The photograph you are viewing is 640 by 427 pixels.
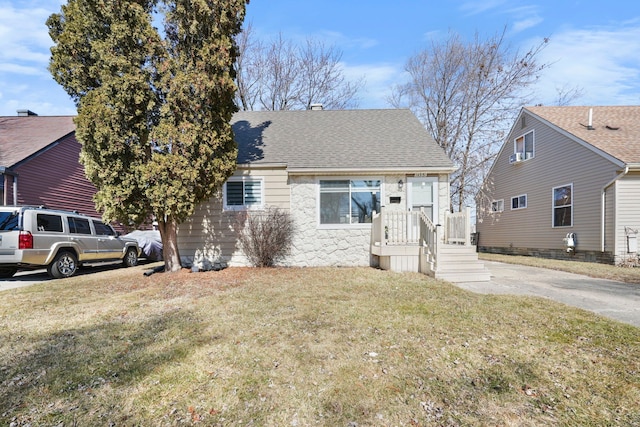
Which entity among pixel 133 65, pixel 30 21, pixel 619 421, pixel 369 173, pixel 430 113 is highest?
pixel 430 113

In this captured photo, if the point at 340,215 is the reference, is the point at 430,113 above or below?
above

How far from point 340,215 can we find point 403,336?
5.80m

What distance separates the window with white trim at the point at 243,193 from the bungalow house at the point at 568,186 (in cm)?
1121

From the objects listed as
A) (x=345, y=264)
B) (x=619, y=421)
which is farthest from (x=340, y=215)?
(x=619, y=421)

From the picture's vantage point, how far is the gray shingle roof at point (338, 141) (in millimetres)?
9148

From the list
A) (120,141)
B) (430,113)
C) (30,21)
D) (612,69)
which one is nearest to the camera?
(120,141)

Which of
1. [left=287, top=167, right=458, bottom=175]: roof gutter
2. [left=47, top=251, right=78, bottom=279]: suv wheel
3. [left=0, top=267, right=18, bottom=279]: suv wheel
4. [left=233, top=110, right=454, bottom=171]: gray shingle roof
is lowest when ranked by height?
[left=0, top=267, right=18, bottom=279]: suv wheel

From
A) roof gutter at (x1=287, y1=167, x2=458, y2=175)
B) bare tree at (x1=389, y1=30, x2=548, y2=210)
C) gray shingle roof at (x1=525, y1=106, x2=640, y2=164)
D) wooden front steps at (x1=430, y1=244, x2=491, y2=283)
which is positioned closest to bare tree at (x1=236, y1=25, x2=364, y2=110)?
bare tree at (x1=389, y1=30, x2=548, y2=210)

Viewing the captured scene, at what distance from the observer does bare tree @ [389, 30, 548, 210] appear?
16266 mm

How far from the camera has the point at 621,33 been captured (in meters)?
12.0

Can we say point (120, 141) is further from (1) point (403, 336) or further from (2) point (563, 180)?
(2) point (563, 180)

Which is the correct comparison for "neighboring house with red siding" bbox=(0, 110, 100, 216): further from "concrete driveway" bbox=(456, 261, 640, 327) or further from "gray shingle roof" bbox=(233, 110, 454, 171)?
"concrete driveway" bbox=(456, 261, 640, 327)

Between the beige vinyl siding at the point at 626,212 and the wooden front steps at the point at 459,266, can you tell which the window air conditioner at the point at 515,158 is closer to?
the beige vinyl siding at the point at 626,212

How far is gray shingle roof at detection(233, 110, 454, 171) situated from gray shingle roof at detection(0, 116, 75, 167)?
7.20 m
